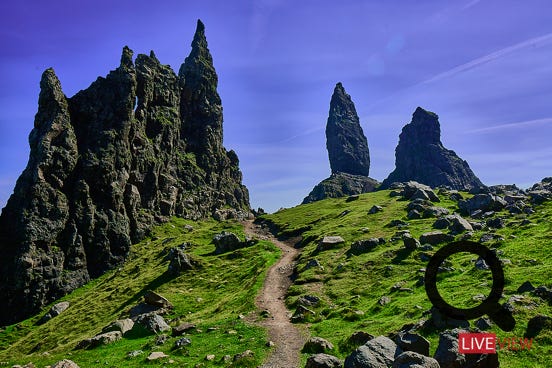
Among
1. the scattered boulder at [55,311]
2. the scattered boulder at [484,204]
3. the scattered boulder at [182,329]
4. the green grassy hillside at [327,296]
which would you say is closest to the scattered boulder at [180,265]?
the green grassy hillside at [327,296]

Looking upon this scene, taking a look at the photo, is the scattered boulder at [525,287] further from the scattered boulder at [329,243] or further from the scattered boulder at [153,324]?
the scattered boulder at [329,243]

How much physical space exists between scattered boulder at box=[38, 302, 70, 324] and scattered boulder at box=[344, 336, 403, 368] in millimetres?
104721

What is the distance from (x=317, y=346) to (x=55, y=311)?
9992cm

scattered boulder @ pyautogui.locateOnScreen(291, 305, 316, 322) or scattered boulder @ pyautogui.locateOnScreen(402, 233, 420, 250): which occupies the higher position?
scattered boulder @ pyautogui.locateOnScreen(402, 233, 420, 250)

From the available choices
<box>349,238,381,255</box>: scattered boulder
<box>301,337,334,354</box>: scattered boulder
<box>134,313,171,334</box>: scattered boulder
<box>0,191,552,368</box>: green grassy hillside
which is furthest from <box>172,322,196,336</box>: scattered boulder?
<box>349,238,381,255</box>: scattered boulder

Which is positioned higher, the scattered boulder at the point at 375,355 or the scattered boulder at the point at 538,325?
the scattered boulder at the point at 538,325

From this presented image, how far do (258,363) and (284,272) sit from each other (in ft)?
128

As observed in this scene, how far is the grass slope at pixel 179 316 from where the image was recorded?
107ft

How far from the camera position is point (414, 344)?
21.4 m

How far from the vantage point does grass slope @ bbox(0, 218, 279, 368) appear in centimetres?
3247

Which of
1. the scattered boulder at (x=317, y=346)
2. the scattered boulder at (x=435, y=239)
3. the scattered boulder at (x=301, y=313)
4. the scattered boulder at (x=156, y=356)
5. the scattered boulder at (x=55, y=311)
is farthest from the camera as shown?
the scattered boulder at (x=55, y=311)

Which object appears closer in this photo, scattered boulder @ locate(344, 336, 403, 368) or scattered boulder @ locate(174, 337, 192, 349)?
scattered boulder @ locate(344, 336, 403, 368)

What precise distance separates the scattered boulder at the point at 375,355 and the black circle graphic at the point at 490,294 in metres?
3.85

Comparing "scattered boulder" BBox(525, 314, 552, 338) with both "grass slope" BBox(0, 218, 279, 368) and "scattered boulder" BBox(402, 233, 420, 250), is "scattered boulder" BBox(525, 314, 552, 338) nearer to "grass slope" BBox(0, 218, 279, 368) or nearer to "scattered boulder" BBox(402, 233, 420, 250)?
"grass slope" BBox(0, 218, 279, 368)
